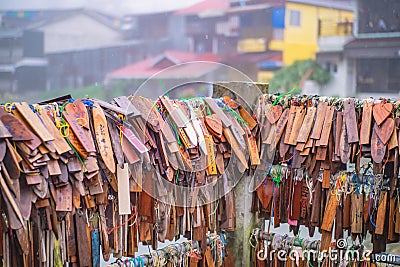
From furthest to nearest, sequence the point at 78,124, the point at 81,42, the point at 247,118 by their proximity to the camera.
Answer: the point at 81,42 < the point at 247,118 < the point at 78,124

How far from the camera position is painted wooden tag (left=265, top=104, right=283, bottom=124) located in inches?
104

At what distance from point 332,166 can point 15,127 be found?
1426mm

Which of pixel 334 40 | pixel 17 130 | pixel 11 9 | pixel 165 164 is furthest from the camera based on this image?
pixel 11 9

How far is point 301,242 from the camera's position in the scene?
8.72ft

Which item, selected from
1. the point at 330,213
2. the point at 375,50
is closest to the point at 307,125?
the point at 330,213

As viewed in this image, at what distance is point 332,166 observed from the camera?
2.47 metres

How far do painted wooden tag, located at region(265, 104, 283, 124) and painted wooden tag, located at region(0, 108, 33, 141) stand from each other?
4.15ft

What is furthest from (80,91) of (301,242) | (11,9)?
(301,242)

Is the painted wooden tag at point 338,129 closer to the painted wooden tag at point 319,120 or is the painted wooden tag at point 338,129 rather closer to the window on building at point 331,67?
the painted wooden tag at point 319,120

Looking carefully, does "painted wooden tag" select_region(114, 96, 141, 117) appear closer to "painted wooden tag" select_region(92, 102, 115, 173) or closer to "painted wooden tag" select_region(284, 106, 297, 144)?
"painted wooden tag" select_region(92, 102, 115, 173)

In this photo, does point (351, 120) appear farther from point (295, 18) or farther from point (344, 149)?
point (295, 18)

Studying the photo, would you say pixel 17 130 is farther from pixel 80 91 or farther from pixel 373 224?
pixel 80 91

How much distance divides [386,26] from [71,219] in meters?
11.0

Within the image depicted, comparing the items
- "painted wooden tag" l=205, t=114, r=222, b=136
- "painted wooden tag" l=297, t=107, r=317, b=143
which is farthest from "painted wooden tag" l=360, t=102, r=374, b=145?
"painted wooden tag" l=205, t=114, r=222, b=136
